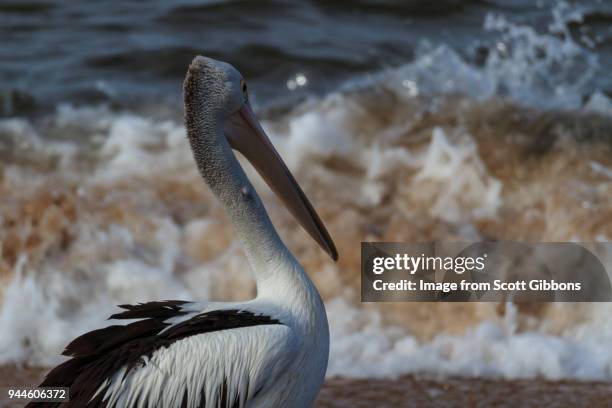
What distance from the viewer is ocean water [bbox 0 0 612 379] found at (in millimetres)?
5070

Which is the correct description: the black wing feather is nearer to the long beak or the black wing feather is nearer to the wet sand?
the long beak

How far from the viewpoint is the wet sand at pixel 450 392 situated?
4273 millimetres

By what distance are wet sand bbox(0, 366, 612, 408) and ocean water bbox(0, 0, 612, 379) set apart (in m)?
0.12

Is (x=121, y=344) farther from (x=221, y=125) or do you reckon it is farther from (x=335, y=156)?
(x=335, y=156)

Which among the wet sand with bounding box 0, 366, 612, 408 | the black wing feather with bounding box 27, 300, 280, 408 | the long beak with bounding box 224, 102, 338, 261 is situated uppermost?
the long beak with bounding box 224, 102, 338, 261

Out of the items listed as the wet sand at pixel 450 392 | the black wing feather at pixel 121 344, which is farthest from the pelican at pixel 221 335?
the wet sand at pixel 450 392

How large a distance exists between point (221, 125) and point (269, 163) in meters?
0.27

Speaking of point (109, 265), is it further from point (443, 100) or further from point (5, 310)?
point (443, 100)

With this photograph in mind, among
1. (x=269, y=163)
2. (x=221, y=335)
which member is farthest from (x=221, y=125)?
(x=221, y=335)

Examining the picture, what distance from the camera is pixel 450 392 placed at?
4.39 metres

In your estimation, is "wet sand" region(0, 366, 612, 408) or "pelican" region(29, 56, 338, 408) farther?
"wet sand" region(0, 366, 612, 408)

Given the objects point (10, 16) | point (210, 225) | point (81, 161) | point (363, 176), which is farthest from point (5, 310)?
point (10, 16)

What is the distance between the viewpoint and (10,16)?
9.37 meters

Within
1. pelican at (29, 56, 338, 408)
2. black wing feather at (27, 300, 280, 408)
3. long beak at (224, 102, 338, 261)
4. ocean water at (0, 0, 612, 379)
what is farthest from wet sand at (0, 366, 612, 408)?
black wing feather at (27, 300, 280, 408)
